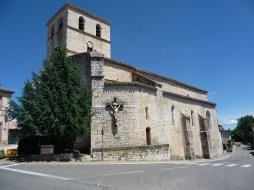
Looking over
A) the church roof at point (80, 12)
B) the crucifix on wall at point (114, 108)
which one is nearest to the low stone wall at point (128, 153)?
the crucifix on wall at point (114, 108)

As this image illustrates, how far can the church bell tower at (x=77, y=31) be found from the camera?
2775 centimetres

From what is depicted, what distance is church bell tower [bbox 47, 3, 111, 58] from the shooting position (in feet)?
91.0

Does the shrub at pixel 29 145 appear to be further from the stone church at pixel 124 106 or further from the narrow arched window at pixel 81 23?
the narrow arched window at pixel 81 23

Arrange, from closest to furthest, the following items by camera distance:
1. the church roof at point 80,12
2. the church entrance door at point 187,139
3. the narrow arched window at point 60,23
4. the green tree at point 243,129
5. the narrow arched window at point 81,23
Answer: the church entrance door at point 187,139
the church roof at point 80,12
the narrow arched window at point 60,23
the narrow arched window at point 81,23
the green tree at point 243,129

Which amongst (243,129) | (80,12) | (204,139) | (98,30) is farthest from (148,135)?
(243,129)

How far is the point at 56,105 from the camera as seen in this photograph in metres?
18.2

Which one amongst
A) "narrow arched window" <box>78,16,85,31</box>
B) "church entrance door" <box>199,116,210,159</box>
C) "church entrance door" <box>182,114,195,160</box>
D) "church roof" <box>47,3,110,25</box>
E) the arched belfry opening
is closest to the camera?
the arched belfry opening

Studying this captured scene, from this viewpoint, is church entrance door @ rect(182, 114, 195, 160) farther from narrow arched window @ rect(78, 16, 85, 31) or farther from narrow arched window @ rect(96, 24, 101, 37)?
narrow arched window @ rect(78, 16, 85, 31)

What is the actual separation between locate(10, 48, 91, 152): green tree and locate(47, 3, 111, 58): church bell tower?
7.40m

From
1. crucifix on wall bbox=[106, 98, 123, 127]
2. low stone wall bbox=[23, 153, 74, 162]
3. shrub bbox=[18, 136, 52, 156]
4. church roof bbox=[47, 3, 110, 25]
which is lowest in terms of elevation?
low stone wall bbox=[23, 153, 74, 162]

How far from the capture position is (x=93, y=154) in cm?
1923

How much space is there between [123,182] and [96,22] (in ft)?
81.9

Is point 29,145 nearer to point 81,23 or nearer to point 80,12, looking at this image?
point 81,23

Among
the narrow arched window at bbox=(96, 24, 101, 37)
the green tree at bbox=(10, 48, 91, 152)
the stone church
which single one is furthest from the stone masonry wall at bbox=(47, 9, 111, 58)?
the green tree at bbox=(10, 48, 91, 152)
